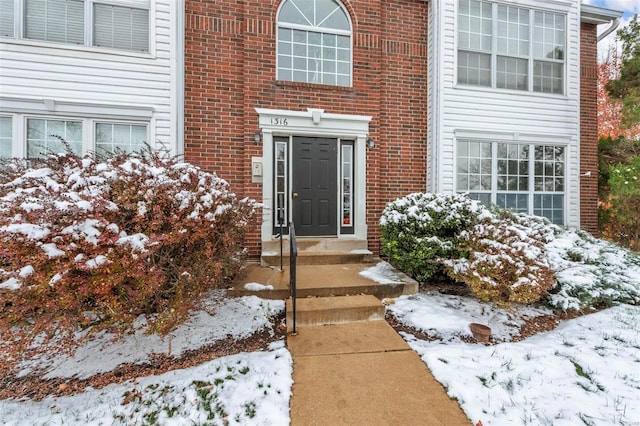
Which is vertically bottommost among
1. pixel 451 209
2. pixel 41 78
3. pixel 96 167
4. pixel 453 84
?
pixel 451 209

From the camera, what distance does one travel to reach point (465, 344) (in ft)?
9.86

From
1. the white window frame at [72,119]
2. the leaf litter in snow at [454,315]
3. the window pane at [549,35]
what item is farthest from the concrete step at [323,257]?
the window pane at [549,35]

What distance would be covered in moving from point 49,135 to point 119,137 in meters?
0.98

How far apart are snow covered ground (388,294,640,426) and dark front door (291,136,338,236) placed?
249 centimetres

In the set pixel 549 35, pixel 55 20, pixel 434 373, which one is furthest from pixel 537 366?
pixel 55 20

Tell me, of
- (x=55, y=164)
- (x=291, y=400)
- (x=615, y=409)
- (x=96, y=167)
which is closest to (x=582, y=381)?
(x=615, y=409)

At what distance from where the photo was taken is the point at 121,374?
2580 millimetres

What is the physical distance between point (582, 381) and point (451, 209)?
2.55 m

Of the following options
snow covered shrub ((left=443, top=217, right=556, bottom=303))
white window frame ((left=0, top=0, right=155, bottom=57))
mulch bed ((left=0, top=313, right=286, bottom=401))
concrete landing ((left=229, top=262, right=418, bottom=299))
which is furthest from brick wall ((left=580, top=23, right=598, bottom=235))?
white window frame ((left=0, top=0, right=155, bottom=57))

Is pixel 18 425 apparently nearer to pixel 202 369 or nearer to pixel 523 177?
pixel 202 369

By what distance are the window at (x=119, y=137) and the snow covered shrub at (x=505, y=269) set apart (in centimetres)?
548

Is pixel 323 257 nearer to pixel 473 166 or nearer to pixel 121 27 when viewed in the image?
pixel 473 166

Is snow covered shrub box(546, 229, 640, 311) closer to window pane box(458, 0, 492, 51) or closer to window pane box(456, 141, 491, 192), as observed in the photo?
window pane box(456, 141, 491, 192)

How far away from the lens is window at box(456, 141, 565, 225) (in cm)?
632
